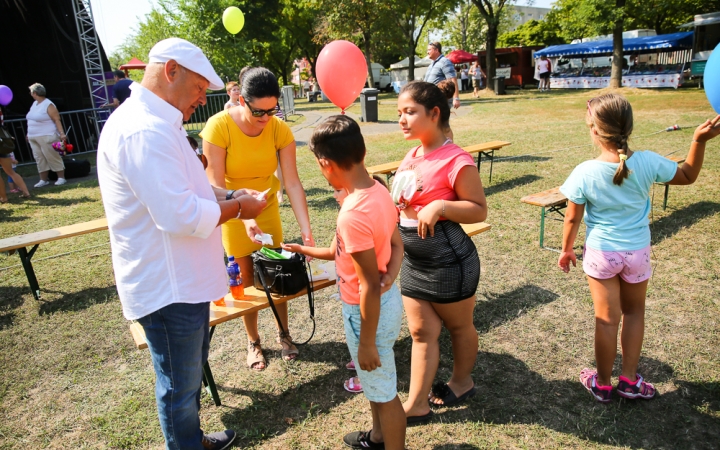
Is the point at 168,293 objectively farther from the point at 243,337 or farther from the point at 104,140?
the point at 243,337

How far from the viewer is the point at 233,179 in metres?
3.11

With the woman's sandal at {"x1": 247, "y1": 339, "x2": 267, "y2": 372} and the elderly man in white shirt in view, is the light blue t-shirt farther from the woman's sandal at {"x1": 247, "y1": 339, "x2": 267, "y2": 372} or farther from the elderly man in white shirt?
the woman's sandal at {"x1": 247, "y1": 339, "x2": 267, "y2": 372}

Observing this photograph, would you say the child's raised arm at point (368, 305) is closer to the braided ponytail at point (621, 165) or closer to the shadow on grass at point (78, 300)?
the braided ponytail at point (621, 165)

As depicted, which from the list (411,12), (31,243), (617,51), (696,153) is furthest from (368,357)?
(411,12)

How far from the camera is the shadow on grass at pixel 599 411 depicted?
8.26 feet

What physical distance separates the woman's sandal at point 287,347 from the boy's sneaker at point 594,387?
1981mm

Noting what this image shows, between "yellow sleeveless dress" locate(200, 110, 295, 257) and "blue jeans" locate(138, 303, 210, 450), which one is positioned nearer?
"blue jeans" locate(138, 303, 210, 450)

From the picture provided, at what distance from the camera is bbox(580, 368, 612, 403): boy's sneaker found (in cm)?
277

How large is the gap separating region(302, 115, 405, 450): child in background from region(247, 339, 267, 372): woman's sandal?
138 centimetres

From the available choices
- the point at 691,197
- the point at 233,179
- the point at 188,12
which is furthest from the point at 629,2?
the point at 233,179

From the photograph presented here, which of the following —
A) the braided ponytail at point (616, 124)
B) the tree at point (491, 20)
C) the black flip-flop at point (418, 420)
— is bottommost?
the black flip-flop at point (418, 420)

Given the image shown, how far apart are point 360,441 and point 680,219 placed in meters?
5.21

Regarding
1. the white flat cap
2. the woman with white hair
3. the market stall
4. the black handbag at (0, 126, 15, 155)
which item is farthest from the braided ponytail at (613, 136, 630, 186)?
the market stall

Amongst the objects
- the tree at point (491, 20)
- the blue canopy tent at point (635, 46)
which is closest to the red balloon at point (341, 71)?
the tree at point (491, 20)
